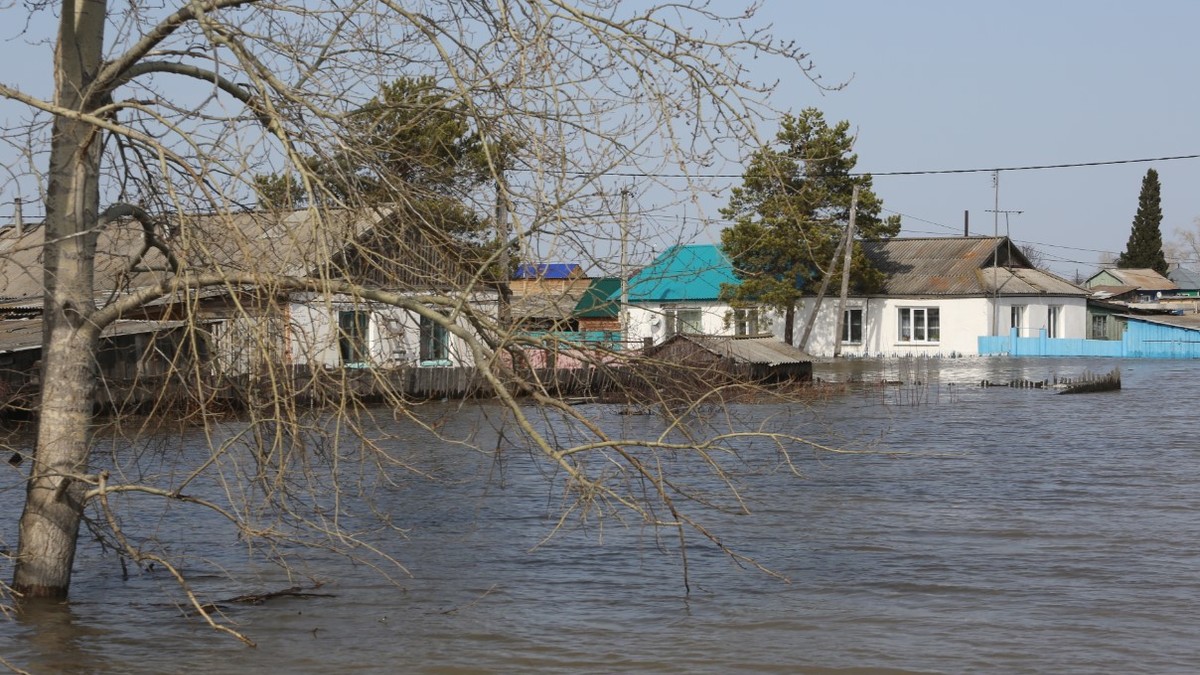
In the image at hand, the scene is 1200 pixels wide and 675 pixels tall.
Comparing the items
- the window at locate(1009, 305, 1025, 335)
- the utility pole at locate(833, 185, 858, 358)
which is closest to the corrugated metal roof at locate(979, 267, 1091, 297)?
the window at locate(1009, 305, 1025, 335)

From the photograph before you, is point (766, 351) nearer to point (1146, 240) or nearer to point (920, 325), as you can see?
point (920, 325)

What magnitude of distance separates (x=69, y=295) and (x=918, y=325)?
4520 cm

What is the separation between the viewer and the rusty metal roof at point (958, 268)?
165ft

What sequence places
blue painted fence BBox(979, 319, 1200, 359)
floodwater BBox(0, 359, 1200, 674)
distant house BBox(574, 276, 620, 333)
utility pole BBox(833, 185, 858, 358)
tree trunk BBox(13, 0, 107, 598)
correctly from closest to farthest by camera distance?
distant house BBox(574, 276, 620, 333)
tree trunk BBox(13, 0, 107, 598)
floodwater BBox(0, 359, 1200, 674)
utility pole BBox(833, 185, 858, 358)
blue painted fence BBox(979, 319, 1200, 359)

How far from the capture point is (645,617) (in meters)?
9.84

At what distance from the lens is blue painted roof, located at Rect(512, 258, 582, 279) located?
6922mm

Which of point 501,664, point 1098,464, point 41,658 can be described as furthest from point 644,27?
point 1098,464

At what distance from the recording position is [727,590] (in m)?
10.6

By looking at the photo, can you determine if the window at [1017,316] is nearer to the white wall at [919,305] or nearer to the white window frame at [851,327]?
the white wall at [919,305]

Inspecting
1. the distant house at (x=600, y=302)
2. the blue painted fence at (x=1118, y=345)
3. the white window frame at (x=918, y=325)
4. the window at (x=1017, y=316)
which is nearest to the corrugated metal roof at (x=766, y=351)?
the white window frame at (x=918, y=325)

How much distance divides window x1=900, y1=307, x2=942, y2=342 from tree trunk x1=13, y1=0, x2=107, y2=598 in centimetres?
4478

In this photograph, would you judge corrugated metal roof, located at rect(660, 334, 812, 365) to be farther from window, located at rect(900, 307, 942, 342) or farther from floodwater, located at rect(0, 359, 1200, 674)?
window, located at rect(900, 307, 942, 342)

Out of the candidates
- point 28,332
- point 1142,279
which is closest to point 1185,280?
point 1142,279

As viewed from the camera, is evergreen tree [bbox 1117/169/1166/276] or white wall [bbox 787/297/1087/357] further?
evergreen tree [bbox 1117/169/1166/276]
